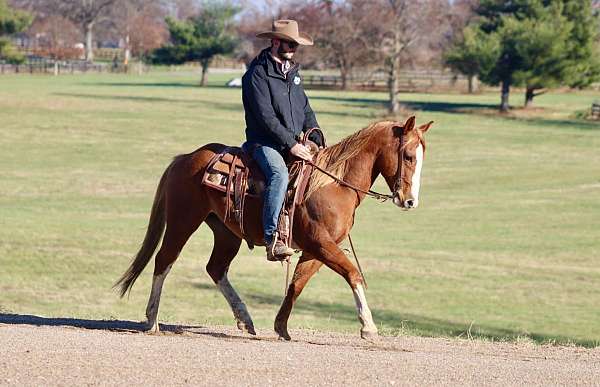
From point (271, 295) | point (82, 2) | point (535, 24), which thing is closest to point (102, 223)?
point (271, 295)

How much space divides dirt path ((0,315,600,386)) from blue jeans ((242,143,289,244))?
1061 mm

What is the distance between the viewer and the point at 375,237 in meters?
27.3

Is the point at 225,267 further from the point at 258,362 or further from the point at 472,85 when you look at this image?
the point at 472,85

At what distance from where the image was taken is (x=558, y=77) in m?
75.7

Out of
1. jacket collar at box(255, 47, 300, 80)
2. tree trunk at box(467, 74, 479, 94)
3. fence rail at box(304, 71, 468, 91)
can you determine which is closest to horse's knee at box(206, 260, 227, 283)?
jacket collar at box(255, 47, 300, 80)

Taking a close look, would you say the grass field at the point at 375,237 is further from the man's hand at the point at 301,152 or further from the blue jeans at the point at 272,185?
the man's hand at the point at 301,152

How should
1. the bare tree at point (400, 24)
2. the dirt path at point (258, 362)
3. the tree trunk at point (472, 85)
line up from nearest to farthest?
the dirt path at point (258, 362) < the bare tree at point (400, 24) < the tree trunk at point (472, 85)

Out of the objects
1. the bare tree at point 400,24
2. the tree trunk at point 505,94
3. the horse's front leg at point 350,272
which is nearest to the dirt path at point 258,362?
the horse's front leg at point 350,272

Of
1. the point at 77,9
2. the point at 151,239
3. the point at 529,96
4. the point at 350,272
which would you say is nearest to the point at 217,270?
the point at 151,239

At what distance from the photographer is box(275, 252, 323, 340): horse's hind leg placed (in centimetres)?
1075

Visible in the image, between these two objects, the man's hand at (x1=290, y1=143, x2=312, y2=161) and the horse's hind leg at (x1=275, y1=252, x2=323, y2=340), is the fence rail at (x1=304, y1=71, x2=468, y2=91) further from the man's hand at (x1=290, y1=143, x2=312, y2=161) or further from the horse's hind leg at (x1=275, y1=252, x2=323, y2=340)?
the man's hand at (x1=290, y1=143, x2=312, y2=161)

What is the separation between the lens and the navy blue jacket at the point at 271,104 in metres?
10.4

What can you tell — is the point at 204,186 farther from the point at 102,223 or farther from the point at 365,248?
the point at 102,223

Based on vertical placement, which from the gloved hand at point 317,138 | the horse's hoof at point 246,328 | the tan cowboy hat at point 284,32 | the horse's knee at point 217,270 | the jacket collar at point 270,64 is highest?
the tan cowboy hat at point 284,32
